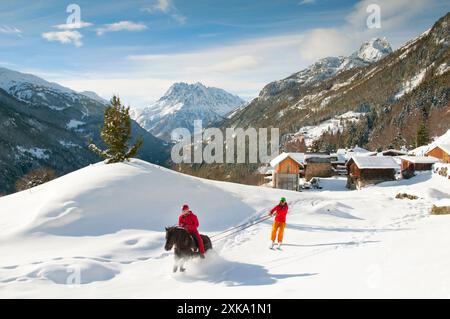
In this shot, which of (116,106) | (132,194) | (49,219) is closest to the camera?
(49,219)

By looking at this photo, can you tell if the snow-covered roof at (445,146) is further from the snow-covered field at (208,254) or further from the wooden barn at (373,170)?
the snow-covered field at (208,254)

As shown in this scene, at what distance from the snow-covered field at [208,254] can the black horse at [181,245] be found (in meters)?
0.43

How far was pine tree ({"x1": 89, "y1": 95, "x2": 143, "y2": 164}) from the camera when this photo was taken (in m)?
27.7

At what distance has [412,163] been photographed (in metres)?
69.3

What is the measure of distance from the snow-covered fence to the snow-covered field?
40296 mm

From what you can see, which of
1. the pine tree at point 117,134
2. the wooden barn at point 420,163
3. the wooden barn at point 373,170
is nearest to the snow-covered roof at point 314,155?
the wooden barn at point 373,170

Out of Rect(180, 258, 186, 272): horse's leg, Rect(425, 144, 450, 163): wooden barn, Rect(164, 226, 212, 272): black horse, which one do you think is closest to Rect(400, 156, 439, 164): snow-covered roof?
Rect(425, 144, 450, 163): wooden barn

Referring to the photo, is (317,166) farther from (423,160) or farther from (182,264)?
(182,264)

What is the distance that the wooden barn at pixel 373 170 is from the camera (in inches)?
2554

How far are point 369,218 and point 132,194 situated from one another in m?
16.0

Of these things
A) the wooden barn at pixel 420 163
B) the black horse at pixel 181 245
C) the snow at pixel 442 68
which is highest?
the snow at pixel 442 68
